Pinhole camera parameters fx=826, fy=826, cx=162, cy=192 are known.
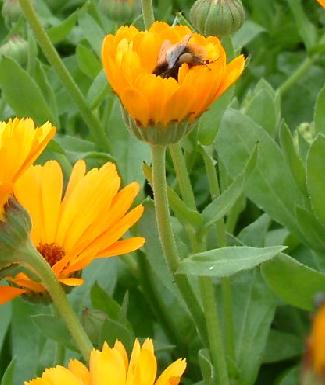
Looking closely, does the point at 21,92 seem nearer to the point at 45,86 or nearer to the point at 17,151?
the point at 45,86

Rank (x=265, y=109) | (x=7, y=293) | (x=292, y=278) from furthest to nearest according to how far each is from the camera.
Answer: (x=265, y=109) < (x=292, y=278) < (x=7, y=293)

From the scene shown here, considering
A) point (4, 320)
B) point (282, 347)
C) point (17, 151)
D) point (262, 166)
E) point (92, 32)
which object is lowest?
point (282, 347)

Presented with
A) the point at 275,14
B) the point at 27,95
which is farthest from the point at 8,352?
the point at 275,14

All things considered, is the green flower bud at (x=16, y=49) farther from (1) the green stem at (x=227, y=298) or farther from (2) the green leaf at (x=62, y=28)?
(1) the green stem at (x=227, y=298)

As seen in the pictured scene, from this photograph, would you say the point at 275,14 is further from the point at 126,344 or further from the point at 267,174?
the point at 126,344

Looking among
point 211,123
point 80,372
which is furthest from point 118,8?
point 80,372

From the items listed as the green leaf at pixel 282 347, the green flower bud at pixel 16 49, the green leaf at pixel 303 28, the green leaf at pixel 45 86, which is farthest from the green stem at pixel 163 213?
the green leaf at pixel 303 28

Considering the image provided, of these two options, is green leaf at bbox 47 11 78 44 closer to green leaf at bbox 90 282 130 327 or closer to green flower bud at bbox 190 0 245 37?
green flower bud at bbox 190 0 245 37
